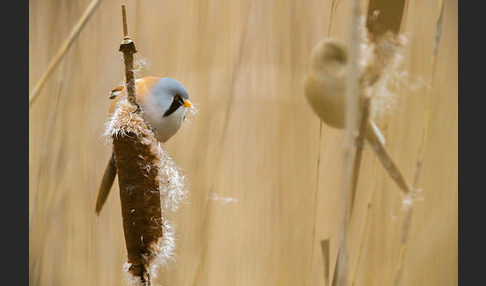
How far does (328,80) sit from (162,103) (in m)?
0.28

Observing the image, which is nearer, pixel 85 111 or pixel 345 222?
pixel 345 222

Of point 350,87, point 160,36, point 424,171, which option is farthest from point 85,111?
point 424,171

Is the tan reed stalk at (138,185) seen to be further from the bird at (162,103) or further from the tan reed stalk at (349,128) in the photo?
the tan reed stalk at (349,128)

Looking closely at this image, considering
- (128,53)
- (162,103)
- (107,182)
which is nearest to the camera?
(128,53)

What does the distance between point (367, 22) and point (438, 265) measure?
0.49 m

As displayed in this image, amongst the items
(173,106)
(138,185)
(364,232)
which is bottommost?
(364,232)

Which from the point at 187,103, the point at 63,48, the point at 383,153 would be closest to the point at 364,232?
the point at 383,153

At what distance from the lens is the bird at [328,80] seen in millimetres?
1039

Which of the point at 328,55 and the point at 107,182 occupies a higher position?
the point at 328,55

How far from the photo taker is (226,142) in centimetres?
106

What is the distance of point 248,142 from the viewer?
3.47ft

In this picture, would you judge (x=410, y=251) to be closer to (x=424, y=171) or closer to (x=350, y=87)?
(x=424, y=171)

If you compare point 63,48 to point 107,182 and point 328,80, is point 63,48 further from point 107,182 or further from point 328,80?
point 328,80

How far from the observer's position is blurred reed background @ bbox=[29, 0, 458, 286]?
104 centimetres
